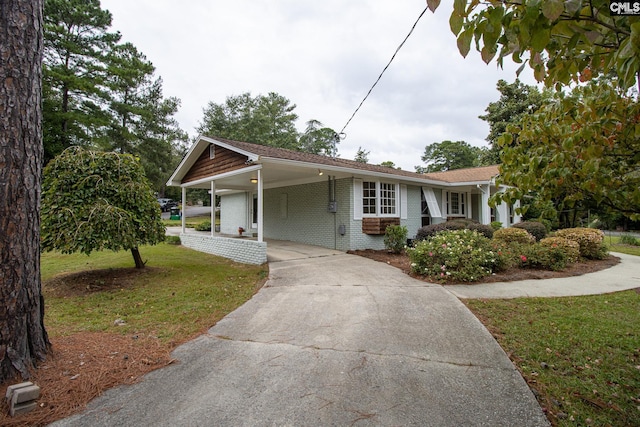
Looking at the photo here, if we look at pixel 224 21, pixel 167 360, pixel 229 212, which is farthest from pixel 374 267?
pixel 229 212

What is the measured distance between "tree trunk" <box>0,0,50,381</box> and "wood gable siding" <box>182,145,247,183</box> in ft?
20.7

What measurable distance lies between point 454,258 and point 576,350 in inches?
128

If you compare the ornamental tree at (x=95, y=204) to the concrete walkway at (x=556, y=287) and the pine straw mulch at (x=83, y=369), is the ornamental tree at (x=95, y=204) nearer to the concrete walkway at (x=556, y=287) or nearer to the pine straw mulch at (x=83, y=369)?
the pine straw mulch at (x=83, y=369)

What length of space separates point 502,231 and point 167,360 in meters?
10.1

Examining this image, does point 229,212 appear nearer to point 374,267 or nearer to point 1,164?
point 374,267

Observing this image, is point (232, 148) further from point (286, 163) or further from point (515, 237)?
point (515, 237)

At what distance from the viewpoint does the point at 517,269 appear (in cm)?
758

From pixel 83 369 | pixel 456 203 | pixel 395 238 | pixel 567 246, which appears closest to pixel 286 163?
pixel 395 238

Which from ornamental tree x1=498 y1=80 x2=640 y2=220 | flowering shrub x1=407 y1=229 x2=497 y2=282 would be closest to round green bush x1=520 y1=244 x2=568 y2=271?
flowering shrub x1=407 y1=229 x2=497 y2=282

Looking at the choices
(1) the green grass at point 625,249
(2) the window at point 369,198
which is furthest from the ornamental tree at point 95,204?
(1) the green grass at point 625,249

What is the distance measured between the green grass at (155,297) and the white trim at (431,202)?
8.19 m

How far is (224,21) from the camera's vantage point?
28.6 ft

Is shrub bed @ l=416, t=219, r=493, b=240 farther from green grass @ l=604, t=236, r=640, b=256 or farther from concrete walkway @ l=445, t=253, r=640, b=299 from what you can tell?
green grass @ l=604, t=236, r=640, b=256

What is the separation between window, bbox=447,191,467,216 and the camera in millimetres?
14938
